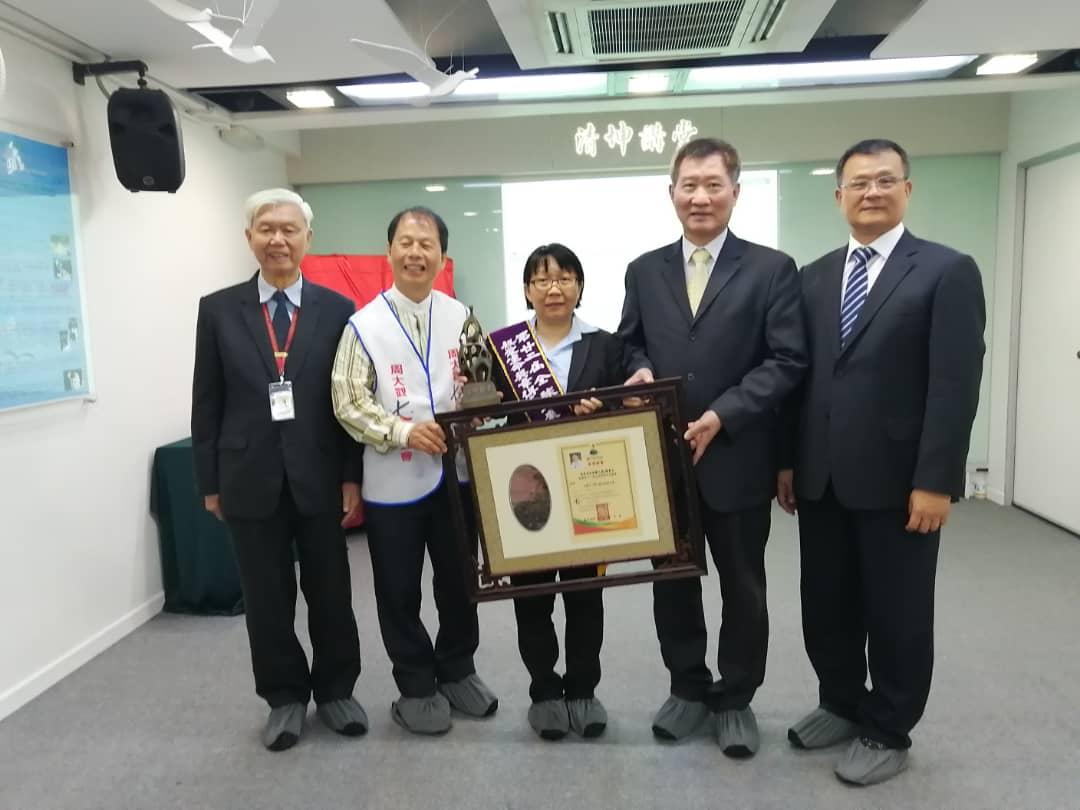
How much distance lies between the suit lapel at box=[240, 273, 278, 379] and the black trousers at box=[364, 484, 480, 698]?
0.51 metres

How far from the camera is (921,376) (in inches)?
73.7

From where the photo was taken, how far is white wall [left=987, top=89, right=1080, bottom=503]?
441 centimetres

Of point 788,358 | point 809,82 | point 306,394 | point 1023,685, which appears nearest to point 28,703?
point 306,394

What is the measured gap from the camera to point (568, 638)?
221 centimetres

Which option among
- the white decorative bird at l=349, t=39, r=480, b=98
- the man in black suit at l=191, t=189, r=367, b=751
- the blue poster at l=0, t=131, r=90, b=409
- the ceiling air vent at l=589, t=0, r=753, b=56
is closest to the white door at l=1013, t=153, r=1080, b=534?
the ceiling air vent at l=589, t=0, r=753, b=56

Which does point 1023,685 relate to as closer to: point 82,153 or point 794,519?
point 794,519

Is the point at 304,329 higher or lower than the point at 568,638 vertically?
higher

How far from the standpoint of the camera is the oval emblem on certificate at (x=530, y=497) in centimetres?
195

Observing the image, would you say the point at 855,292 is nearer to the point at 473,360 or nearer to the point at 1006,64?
the point at 473,360

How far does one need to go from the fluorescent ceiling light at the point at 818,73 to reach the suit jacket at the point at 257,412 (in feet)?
8.29

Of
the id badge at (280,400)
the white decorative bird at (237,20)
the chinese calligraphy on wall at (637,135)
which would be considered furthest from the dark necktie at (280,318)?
the chinese calligraphy on wall at (637,135)

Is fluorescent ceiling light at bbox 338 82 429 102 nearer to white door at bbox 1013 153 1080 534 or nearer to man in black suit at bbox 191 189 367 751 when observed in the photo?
man in black suit at bbox 191 189 367 751

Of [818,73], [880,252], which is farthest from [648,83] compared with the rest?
[880,252]

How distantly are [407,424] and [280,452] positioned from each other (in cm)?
39
